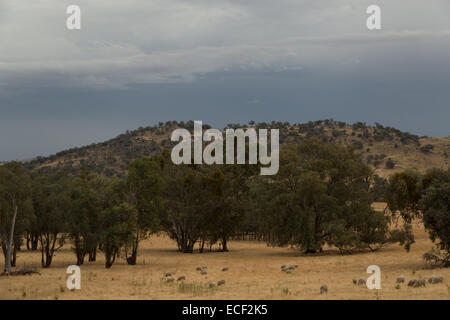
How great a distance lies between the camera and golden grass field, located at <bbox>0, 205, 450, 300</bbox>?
22.3 meters

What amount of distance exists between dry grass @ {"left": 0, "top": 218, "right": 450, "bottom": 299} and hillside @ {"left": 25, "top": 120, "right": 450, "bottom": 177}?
66174 millimetres

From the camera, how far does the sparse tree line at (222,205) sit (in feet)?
104

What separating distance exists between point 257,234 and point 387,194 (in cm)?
3622

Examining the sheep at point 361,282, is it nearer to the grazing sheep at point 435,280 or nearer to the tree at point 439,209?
the grazing sheep at point 435,280

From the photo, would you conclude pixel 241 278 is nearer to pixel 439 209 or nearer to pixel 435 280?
pixel 435 280

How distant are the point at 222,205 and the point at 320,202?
9660 mm

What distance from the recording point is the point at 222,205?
48.2 meters

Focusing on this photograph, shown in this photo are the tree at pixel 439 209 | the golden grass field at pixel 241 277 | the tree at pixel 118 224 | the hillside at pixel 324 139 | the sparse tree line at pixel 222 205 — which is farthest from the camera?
the hillside at pixel 324 139

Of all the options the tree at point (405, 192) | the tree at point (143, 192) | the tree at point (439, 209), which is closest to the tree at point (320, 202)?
the tree at point (143, 192)

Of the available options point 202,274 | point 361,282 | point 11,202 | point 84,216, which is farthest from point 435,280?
point 11,202

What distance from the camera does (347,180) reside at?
4331cm

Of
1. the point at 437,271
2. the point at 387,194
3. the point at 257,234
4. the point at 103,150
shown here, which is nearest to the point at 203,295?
the point at 437,271
